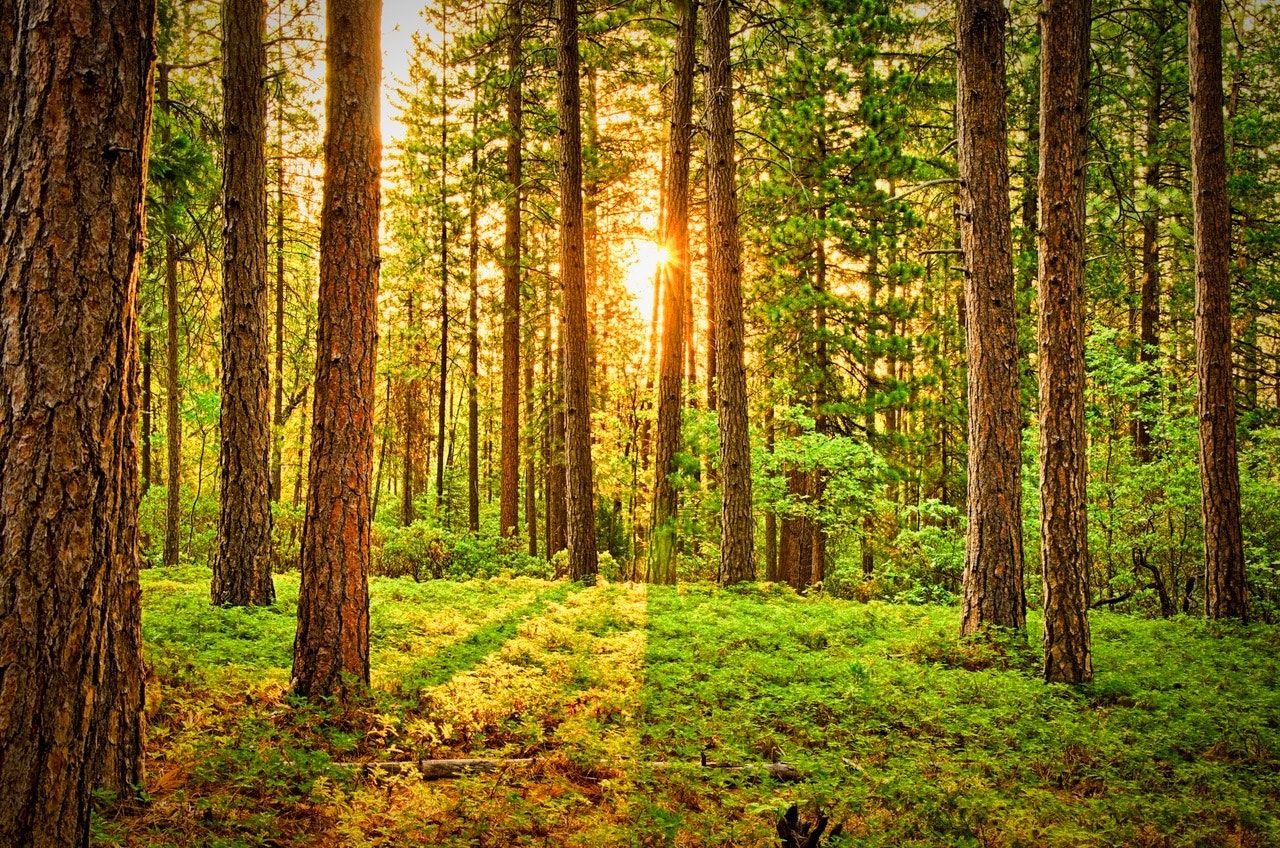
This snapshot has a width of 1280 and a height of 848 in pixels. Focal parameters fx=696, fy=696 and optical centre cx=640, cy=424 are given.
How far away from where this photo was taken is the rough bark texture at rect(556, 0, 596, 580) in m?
12.1

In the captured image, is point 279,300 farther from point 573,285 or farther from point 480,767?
point 480,767

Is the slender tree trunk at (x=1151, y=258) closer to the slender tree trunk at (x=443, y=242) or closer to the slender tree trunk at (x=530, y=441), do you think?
the slender tree trunk at (x=530, y=441)

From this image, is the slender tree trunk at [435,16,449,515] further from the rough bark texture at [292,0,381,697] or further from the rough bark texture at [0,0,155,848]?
the rough bark texture at [0,0,155,848]

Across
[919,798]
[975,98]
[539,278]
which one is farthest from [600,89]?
[919,798]

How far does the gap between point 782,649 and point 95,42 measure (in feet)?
26.8

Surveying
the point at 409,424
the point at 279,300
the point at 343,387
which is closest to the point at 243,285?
the point at 343,387

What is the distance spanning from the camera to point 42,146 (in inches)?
119

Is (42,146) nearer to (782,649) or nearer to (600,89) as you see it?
(782,649)

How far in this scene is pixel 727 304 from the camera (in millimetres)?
12180

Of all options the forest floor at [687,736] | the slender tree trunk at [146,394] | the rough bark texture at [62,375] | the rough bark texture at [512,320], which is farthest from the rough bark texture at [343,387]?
the rough bark texture at [512,320]

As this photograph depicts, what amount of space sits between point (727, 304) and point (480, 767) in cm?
899

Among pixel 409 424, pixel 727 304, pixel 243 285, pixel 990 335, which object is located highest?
pixel 727 304

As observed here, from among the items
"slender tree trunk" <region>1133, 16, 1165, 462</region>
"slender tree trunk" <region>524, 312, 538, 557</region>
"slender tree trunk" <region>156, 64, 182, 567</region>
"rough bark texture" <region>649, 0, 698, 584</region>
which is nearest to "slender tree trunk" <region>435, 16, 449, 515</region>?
"slender tree trunk" <region>524, 312, 538, 557</region>

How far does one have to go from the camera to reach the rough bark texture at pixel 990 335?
8.66 meters
